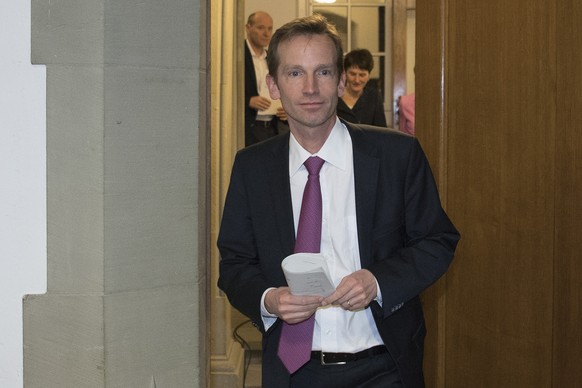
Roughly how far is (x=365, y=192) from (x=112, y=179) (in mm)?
692

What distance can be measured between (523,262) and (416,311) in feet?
3.28

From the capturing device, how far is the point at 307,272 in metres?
2.07

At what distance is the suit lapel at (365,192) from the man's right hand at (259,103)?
3708mm

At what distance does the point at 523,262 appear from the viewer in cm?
341

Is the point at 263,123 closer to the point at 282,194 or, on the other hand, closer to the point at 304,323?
the point at 282,194

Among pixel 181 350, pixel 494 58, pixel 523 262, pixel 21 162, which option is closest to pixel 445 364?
pixel 523 262

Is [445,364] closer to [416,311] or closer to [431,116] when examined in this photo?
[431,116]

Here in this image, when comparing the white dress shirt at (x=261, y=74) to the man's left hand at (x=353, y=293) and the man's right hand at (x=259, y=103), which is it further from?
the man's left hand at (x=353, y=293)

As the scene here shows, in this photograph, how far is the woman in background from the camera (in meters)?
6.36

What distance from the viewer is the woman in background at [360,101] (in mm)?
6356

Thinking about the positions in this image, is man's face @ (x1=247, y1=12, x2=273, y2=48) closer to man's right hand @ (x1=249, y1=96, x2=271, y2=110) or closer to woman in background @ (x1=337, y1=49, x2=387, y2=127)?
man's right hand @ (x1=249, y1=96, x2=271, y2=110)

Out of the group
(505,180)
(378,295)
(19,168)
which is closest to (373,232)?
(378,295)

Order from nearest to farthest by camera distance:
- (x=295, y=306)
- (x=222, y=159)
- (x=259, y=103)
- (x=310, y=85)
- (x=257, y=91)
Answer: (x=295, y=306)
(x=310, y=85)
(x=222, y=159)
(x=259, y=103)
(x=257, y=91)

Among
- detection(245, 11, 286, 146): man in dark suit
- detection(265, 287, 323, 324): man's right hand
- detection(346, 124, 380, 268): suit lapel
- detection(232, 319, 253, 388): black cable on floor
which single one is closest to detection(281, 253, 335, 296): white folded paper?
detection(265, 287, 323, 324): man's right hand
